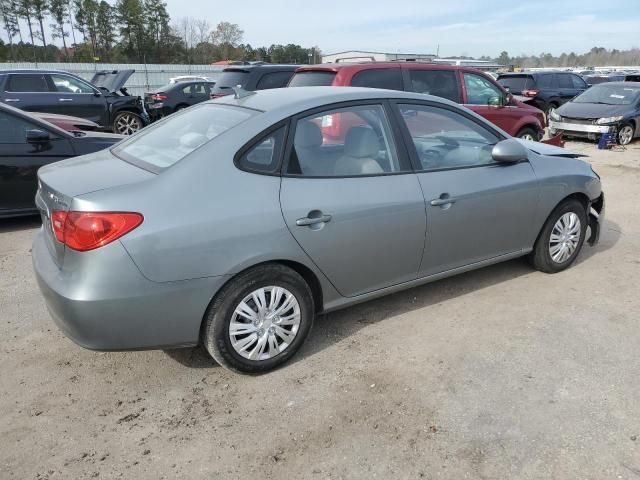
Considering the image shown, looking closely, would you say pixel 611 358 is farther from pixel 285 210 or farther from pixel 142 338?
pixel 142 338

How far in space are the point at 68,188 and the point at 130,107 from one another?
10.6m

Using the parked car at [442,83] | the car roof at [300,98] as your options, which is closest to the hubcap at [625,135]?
the parked car at [442,83]

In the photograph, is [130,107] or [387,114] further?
[130,107]

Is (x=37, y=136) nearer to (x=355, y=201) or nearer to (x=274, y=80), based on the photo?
(x=355, y=201)

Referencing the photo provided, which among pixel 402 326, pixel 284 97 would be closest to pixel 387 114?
pixel 284 97

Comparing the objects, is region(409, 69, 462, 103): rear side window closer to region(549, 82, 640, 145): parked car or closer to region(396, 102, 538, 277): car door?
region(396, 102, 538, 277): car door

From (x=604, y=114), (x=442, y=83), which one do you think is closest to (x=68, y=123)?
(x=442, y=83)

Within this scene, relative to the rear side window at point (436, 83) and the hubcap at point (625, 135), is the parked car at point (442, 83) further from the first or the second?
the hubcap at point (625, 135)

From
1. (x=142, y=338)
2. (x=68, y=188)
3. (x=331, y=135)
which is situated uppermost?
(x=331, y=135)

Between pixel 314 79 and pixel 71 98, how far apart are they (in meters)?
6.82

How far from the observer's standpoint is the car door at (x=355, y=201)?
3.09 meters

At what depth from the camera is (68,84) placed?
11.6m

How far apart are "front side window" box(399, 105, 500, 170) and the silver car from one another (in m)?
0.01

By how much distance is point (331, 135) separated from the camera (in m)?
3.35
